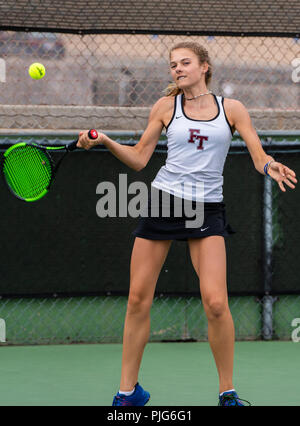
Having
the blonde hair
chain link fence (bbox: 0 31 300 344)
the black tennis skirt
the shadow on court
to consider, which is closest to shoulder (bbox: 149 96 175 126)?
the blonde hair

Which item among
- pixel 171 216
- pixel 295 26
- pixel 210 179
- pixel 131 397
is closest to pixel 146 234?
pixel 171 216

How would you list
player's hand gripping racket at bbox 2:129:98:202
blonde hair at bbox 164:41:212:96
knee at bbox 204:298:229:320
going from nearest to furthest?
knee at bbox 204:298:229:320 → blonde hair at bbox 164:41:212:96 → player's hand gripping racket at bbox 2:129:98:202

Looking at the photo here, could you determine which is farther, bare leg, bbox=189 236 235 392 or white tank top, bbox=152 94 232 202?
white tank top, bbox=152 94 232 202

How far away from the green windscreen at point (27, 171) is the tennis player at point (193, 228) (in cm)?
45

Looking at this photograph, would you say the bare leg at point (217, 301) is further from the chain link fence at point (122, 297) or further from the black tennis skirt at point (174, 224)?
the chain link fence at point (122, 297)

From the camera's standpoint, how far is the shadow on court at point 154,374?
438 centimetres

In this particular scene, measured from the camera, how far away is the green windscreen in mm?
4250

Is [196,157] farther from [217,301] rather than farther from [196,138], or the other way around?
[217,301]

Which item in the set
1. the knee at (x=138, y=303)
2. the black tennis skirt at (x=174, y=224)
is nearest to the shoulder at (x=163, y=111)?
the black tennis skirt at (x=174, y=224)

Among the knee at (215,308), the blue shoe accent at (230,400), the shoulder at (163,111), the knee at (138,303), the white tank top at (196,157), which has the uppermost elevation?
the shoulder at (163,111)

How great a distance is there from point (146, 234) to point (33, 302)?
2.21 m

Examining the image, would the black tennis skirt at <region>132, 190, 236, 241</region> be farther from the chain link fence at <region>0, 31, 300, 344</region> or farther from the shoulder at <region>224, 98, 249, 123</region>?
the chain link fence at <region>0, 31, 300, 344</region>

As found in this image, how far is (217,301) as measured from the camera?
12.7 ft

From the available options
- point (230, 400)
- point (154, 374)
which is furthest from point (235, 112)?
point (154, 374)
